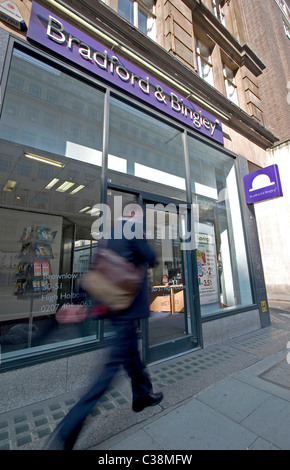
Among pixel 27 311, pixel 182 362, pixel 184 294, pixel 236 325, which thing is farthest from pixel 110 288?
pixel 27 311

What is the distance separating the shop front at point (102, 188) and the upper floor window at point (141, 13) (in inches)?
85.9

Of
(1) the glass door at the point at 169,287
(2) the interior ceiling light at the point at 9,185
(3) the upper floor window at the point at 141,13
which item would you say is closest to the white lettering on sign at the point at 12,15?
(3) the upper floor window at the point at 141,13

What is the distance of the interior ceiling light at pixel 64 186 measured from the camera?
22.9 feet

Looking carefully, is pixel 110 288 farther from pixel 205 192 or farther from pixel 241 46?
pixel 241 46

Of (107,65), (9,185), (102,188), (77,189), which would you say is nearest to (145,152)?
(107,65)

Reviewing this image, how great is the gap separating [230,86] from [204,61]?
1.39 meters

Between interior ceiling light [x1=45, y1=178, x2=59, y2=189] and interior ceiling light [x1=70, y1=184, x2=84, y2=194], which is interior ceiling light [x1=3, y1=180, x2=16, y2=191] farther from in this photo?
interior ceiling light [x1=70, y1=184, x2=84, y2=194]

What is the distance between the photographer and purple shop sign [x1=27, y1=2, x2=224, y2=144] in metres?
3.38

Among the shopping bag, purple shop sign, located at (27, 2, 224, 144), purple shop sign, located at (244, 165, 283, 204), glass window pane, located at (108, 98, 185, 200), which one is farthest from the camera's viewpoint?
purple shop sign, located at (244, 165, 283, 204)

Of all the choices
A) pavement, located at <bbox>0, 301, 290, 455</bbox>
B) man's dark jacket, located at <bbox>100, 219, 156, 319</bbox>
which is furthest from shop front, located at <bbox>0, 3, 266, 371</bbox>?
man's dark jacket, located at <bbox>100, 219, 156, 319</bbox>

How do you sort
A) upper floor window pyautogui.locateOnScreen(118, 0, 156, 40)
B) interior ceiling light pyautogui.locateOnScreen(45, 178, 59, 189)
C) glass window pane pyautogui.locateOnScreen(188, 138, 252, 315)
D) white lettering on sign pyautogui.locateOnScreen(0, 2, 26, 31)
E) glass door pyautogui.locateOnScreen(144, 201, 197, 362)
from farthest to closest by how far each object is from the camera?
interior ceiling light pyautogui.locateOnScreen(45, 178, 59, 189)
upper floor window pyautogui.locateOnScreen(118, 0, 156, 40)
glass window pane pyautogui.locateOnScreen(188, 138, 252, 315)
glass door pyautogui.locateOnScreen(144, 201, 197, 362)
white lettering on sign pyautogui.locateOnScreen(0, 2, 26, 31)

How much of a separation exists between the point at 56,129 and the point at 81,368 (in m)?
5.01

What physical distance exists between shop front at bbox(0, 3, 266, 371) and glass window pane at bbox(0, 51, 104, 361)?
32 mm

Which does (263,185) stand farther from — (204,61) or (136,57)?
(204,61)
